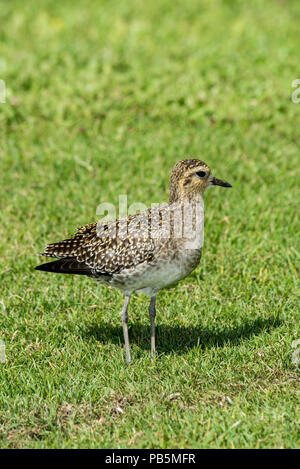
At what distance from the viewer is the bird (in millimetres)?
5293

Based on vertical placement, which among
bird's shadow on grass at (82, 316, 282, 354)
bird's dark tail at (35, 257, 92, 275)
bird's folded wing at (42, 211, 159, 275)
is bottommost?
bird's shadow on grass at (82, 316, 282, 354)

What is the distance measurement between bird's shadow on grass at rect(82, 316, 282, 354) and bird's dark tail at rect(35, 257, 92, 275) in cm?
64

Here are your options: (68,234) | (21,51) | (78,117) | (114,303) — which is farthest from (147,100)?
(114,303)

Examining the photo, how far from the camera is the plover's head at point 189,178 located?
5434 millimetres

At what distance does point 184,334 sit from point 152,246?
3.32 feet

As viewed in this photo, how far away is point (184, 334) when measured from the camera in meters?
5.91

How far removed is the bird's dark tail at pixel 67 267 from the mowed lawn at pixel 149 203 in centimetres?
62
